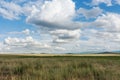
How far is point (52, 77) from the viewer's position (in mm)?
10969

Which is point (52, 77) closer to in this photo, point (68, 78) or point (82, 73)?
point (68, 78)

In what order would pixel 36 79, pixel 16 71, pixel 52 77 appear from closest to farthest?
pixel 36 79
pixel 52 77
pixel 16 71

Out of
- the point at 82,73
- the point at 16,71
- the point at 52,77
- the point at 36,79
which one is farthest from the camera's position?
the point at 16,71

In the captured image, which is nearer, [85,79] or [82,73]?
[85,79]

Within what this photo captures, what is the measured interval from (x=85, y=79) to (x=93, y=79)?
55cm

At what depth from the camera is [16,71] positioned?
571 inches

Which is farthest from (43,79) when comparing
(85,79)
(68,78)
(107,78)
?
(107,78)

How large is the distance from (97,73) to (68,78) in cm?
293

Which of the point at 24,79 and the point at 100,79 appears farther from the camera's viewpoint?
the point at 100,79

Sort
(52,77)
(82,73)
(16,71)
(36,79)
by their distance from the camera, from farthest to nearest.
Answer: (16,71), (82,73), (52,77), (36,79)

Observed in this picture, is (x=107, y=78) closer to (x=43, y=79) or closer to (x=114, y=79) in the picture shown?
(x=114, y=79)

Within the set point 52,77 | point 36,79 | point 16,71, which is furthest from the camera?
point 16,71

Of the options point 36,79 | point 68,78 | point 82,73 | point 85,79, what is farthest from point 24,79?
point 82,73

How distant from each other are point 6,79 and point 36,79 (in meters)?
1.62
